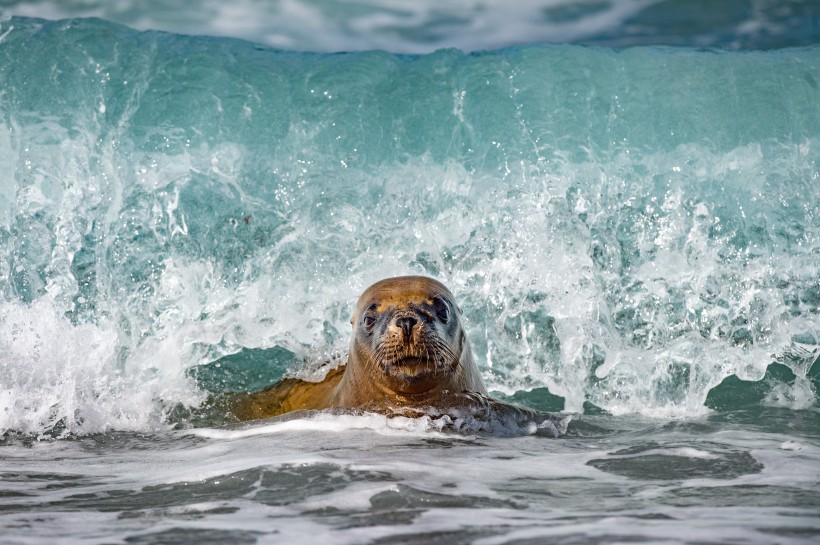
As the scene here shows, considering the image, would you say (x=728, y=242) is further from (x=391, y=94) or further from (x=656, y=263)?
(x=391, y=94)

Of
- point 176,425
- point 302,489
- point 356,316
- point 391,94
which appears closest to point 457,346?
point 356,316

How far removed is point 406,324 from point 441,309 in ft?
1.58

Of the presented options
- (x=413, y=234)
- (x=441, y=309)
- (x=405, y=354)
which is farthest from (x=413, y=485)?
(x=413, y=234)

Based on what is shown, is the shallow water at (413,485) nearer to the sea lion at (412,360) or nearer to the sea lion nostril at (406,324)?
the sea lion at (412,360)

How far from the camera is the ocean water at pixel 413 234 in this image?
5.75 m

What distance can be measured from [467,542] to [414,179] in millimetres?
6777

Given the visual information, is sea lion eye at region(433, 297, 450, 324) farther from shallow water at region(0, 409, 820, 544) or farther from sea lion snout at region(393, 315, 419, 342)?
shallow water at region(0, 409, 820, 544)

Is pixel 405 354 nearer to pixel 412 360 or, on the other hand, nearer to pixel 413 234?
pixel 412 360

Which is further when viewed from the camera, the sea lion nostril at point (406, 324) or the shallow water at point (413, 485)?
the sea lion nostril at point (406, 324)

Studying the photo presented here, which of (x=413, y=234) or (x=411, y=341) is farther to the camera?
(x=413, y=234)

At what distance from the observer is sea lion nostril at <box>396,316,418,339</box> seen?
5781 millimetres

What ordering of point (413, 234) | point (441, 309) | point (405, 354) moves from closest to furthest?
point (405, 354), point (441, 309), point (413, 234)

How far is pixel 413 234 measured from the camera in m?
8.84

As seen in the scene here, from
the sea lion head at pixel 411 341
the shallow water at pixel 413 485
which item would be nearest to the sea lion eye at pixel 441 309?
the sea lion head at pixel 411 341
